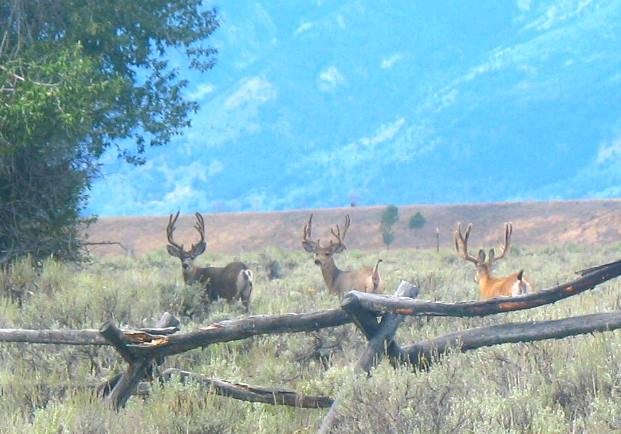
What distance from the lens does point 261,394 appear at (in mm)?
8016

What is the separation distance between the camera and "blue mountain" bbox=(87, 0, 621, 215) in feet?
537

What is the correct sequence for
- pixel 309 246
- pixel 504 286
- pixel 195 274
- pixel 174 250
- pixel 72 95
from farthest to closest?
pixel 309 246
pixel 174 250
pixel 195 274
pixel 504 286
pixel 72 95

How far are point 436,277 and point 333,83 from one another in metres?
181

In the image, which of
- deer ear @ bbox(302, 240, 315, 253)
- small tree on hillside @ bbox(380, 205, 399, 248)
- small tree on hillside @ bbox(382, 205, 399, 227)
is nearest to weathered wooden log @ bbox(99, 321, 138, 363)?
deer ear @ bbox(302, 240, 315, 253)

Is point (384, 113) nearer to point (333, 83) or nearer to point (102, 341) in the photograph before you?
point (333, 83)

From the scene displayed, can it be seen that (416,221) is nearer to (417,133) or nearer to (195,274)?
(195,274)

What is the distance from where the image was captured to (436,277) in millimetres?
18797

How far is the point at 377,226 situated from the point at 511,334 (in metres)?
80.0

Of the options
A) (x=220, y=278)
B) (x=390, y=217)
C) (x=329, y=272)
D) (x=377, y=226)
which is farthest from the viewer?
(x=377, y=226)

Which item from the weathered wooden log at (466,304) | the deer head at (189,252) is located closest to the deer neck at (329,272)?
the deer head at (189,252)

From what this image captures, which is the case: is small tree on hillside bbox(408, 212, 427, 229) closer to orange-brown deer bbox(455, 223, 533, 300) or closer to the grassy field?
orange-brown deer bbox(455, 223, 533, 300)

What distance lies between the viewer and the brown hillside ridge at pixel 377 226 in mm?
80875

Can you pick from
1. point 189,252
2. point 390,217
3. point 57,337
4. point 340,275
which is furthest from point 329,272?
point 390,217

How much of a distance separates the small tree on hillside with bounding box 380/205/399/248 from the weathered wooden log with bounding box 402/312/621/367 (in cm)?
6457
